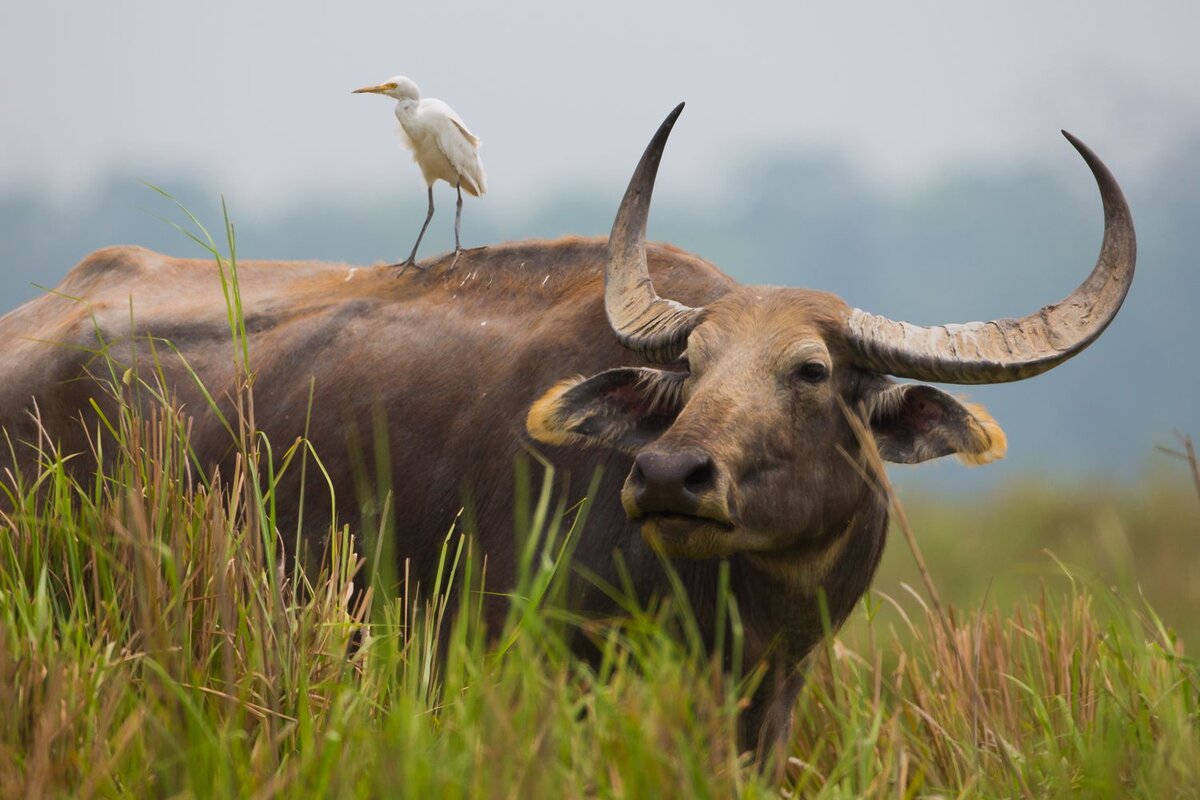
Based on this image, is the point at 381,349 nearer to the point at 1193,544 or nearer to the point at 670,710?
the point at 670,710

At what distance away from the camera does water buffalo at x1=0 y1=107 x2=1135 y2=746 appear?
3916mm

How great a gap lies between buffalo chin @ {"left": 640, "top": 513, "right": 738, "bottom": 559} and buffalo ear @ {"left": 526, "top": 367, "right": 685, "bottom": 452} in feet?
2.26

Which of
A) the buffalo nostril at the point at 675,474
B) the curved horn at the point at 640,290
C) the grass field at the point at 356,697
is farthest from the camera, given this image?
the curved horn at the point at 640,290

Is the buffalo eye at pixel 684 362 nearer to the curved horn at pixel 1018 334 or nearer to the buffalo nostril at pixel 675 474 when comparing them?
the curved horn at pixel 1018 334

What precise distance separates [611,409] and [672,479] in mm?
939

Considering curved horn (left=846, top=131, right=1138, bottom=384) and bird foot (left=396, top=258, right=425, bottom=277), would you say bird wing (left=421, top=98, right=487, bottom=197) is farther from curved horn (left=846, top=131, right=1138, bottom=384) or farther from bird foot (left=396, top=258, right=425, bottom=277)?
curved horn (left=846, top=131, right=1138, bottom=384)

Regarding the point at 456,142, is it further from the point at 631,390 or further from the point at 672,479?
the point at 672,479

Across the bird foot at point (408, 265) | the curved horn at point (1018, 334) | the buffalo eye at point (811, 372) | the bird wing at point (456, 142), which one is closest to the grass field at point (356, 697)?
the curved horn at point (1018, 334)

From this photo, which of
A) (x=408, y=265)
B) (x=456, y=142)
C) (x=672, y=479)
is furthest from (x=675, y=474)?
(x=408, y=265)

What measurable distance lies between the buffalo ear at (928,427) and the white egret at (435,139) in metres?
1.99

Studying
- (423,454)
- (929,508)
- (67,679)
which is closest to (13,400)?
(423,454)

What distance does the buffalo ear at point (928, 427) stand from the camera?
403 cm

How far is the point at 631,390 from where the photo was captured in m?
4.37

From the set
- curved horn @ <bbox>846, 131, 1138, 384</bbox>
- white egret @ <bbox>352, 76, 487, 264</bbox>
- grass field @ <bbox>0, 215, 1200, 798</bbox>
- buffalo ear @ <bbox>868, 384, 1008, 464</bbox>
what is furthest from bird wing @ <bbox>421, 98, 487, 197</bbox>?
buffalo ear @ <bbox>868, 384, 1008, 464</bbox>
